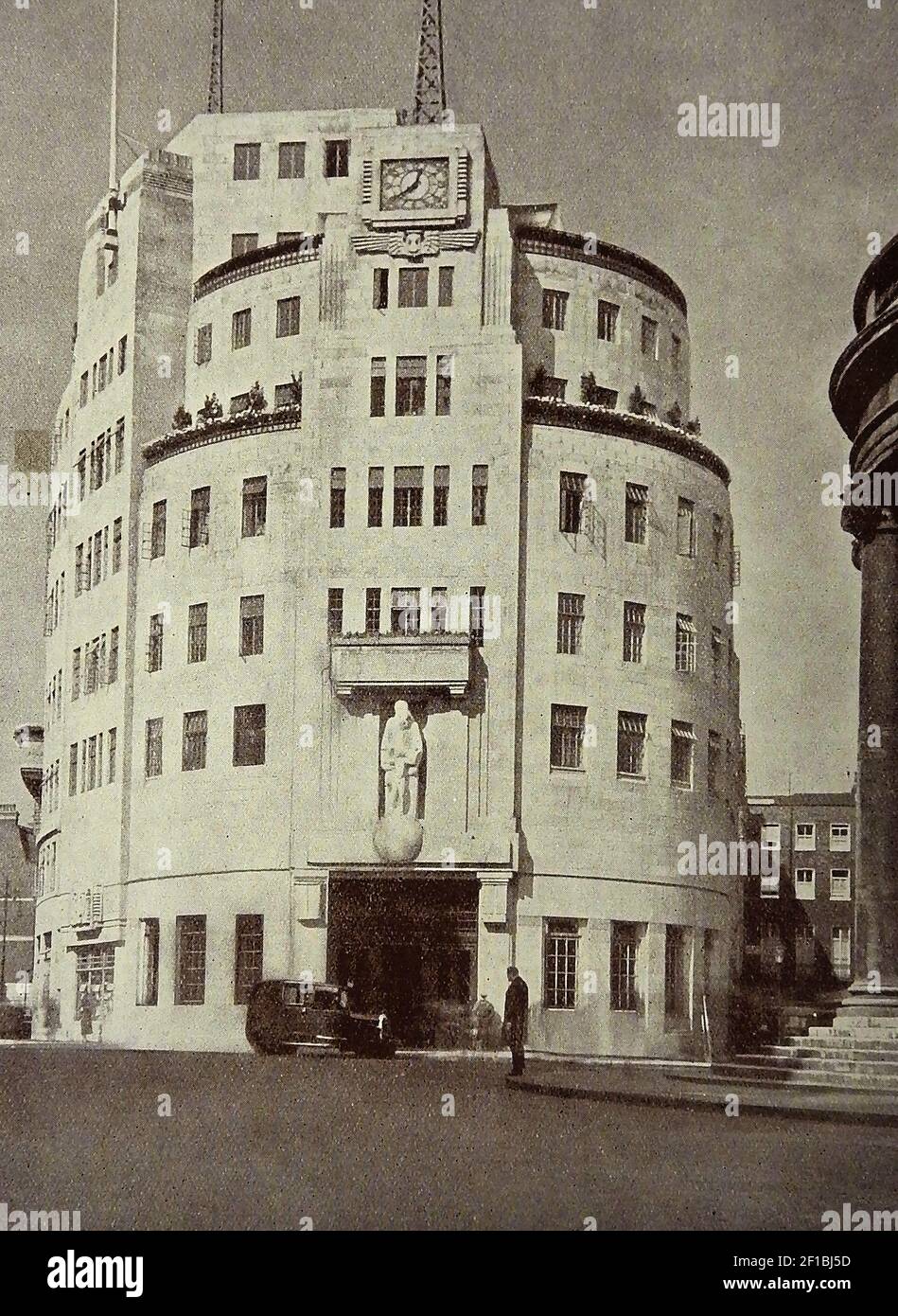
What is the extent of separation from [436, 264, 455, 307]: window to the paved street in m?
10.4

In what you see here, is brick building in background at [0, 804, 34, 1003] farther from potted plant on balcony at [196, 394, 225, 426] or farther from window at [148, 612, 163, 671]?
potted plant on balcony at [196, 394, 225, 426]

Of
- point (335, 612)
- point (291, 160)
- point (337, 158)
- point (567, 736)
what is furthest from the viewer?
point (567, 736)

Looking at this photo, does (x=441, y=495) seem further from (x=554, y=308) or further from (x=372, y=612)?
(x=554, y=308)

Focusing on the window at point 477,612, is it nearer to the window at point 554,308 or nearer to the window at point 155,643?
the window at point 155,643

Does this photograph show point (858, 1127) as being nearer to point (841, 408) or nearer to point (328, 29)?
point (841, 408)

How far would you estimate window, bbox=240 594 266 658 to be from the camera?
22734 mm

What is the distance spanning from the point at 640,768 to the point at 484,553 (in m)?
3.62

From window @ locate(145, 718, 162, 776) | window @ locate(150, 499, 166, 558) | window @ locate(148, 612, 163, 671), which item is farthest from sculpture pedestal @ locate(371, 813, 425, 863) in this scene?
window @ locate(150, 499, 166, 558)

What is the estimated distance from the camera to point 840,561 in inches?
690

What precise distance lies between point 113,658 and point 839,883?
8334 mm

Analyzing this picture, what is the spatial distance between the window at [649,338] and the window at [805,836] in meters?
5.39

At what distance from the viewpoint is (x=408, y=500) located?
24.0 metres

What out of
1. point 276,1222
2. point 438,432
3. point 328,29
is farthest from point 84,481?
point 276,1222

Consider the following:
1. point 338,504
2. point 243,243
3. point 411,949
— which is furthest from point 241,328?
point 411,949
